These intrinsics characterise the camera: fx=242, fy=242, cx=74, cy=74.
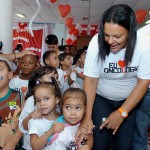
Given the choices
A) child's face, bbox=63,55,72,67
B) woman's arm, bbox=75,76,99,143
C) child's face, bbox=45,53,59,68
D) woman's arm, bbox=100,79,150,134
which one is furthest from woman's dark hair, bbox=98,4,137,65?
child's face, bbox=63,55,72,67

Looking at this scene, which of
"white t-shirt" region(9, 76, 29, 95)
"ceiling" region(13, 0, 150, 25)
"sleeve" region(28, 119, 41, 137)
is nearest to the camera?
"sleeve" region(28, 119, 41, 137)

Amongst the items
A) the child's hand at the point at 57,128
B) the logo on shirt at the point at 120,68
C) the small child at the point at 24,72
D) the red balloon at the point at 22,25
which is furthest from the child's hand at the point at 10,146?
the red balloon at the point at 22,25

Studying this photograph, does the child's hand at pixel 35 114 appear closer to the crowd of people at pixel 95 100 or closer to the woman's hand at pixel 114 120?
the crowd of people at pixel 95 100

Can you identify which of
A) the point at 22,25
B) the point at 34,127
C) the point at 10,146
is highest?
the point at 22,25

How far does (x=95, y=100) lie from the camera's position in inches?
72.7

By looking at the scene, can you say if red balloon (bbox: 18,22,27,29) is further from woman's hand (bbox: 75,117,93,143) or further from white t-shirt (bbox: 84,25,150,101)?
woman's hand (bbox: 75,117,93,143)

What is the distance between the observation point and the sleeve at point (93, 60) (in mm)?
1616

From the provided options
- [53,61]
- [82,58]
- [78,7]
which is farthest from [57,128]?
[78,7]

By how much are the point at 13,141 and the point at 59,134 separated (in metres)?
0.39

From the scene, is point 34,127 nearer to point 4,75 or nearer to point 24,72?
point 4,75

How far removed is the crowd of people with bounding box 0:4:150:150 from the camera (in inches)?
57.9

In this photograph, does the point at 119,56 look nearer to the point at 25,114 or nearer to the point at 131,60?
the point at 131,60

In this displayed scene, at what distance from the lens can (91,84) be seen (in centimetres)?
172

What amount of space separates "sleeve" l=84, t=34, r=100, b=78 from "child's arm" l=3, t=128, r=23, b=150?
0.65 m
